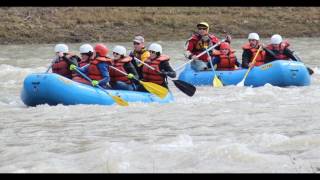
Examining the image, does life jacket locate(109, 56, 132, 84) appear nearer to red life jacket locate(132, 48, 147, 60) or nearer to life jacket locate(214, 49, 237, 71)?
red life jacket locate(132, 48, 147, 60)

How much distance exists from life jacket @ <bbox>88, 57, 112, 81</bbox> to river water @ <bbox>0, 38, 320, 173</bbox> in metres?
0.63

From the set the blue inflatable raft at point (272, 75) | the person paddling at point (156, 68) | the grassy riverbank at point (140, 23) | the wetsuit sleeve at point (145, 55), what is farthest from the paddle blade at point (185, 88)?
the grassy riverbank at point (140, 23)

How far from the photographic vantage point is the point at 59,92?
35.6ft

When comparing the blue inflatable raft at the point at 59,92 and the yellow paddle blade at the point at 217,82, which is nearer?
the blue inflatable raft at the point at 59,92

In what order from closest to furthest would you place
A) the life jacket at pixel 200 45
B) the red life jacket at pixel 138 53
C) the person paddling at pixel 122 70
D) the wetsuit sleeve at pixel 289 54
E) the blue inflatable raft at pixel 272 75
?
the person paddling at pixel 122 70
the red life jacket at pixel 138 53
the blue inflatable raft at pixel 272 75
the wetsuit sleeve at pixel 289 54
the life jacket at pixel 200 45

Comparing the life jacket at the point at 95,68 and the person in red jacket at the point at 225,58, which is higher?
the life jacket at the point at 95,68

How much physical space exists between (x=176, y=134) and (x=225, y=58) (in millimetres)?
5764

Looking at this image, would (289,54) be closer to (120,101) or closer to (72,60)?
(120,101)

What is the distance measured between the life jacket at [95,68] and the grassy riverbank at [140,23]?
1824 cm

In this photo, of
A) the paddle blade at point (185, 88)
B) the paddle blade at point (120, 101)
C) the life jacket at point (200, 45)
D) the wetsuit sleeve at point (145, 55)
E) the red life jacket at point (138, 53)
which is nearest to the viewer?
the paddle blade at point (120, 101)

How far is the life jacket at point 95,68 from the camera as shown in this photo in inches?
447

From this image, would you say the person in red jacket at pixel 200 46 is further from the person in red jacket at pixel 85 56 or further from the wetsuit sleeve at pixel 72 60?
the wetsuit sleeve at pixel 72 60

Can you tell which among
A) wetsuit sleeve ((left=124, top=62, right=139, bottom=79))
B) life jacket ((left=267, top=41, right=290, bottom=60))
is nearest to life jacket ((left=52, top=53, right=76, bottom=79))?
wetsuit sleeve ((left=124, top=62, right=139, bottom=79))

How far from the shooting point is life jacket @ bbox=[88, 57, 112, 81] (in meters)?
11.4
